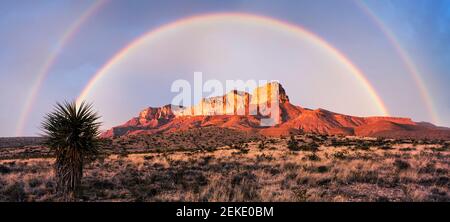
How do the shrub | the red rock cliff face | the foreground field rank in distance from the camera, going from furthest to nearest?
1. the red rock cliff face
2. the shrub
3. the foreground field

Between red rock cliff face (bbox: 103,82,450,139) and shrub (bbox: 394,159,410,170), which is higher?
red rock cliff face (bbox: 103,82,450,139)

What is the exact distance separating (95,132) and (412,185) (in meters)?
12.9

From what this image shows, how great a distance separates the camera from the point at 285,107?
569 ft

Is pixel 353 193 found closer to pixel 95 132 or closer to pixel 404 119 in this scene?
pixel 95 132

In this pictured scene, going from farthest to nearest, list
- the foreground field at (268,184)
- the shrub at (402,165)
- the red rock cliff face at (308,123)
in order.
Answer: the red rock cliff face at (308,123)
the shrub at (402,165)
the foreground field at (268,184)

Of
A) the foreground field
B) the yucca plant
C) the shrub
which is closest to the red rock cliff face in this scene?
the shrub

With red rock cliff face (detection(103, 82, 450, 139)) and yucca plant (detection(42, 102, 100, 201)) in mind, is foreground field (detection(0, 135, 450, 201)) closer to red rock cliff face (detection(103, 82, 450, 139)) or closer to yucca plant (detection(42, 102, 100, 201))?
yucca plant (detection(42, 102, 100, 201))

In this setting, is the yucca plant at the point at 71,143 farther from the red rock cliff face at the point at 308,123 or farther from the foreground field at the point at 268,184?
the red rock cliff face at the point at 308,123

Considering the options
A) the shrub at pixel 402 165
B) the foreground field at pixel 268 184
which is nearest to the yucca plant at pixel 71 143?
the foreground field at pixel 268 184

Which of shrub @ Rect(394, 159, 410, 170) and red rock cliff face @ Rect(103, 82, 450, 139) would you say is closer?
shrub @ Rect(394, 159, 410, 170)

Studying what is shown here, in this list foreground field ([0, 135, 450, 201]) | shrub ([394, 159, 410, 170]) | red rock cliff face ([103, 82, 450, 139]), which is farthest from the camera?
red rock cliff face ([103, 82, 450, 139])

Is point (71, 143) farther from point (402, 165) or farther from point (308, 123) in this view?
point (308, 123)

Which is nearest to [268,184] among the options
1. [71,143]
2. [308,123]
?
[71,143]
